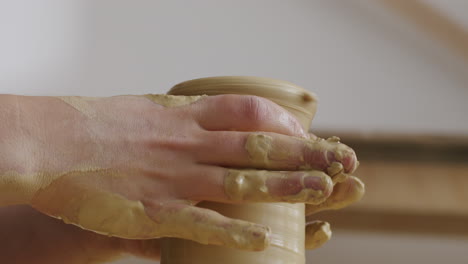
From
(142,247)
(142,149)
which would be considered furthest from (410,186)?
(142,149)

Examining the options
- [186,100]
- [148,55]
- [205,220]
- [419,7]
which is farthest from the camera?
[148,55]

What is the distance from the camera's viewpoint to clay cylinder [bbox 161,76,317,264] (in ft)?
2.35

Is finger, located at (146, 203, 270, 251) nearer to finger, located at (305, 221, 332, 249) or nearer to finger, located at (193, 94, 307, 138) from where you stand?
finger, located at (193, 94, 307, 138)

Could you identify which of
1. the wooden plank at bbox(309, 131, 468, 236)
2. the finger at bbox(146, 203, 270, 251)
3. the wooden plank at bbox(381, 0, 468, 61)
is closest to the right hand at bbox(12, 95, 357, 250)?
the finger at bbox(146, 203, 270, 251)

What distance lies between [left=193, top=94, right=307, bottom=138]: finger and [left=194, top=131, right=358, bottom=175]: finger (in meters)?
0.02

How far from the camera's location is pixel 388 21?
2213 mm

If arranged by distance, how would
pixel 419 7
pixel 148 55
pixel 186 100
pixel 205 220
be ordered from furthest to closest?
pixel 148 55 < pixel 419 7 < pixel 186 100 < pixel 205 220

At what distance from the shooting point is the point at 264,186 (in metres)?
0.67

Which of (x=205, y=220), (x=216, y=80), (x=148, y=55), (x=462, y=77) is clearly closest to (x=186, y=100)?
(x=216, y=80)

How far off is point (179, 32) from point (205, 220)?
1.73 meters

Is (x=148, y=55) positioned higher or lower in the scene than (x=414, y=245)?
higher

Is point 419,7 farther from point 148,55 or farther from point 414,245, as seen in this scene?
point 148,55

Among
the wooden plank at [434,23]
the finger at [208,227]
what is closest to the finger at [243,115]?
the finger at [208,227]

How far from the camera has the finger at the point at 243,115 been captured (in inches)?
28.6
